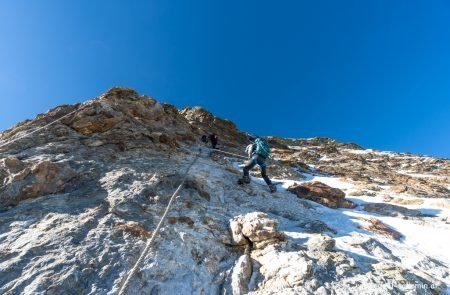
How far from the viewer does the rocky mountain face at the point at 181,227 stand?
6.01 metres

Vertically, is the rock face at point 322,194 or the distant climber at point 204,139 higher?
the distant climber at point 204,139

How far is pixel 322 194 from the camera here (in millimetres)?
12812

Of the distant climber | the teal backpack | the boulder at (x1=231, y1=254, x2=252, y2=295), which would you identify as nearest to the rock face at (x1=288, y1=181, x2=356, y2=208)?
the teal backpack

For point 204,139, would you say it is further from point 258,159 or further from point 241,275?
point 241,275

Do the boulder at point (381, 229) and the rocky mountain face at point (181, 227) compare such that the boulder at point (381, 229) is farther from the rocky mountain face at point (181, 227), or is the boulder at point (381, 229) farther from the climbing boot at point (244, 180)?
the climbing boot at point (244, 180)

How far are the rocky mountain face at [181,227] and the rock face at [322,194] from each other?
2.2 inches

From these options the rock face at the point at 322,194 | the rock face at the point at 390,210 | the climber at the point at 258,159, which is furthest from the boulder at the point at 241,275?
→ the rock face at the point at 390,210

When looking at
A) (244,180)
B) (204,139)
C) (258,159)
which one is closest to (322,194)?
(258,159)

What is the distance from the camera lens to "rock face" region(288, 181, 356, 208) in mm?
12398

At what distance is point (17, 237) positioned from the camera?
666 cm

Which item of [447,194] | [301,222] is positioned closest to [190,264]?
[301,222]

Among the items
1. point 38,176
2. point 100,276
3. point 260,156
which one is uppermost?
point 260,156

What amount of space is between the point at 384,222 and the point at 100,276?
9232mm

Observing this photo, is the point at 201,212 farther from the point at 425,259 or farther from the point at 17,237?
the point at 425,259
